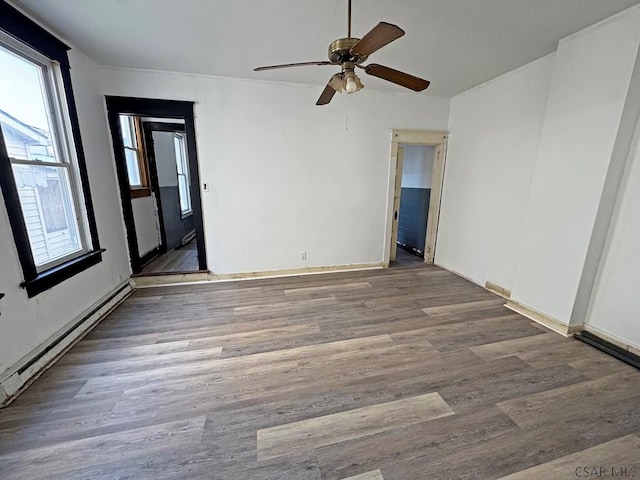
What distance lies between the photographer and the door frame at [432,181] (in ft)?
13.5

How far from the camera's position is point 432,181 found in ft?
14.9

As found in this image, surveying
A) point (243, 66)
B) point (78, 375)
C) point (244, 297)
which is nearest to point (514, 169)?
point (243, 66)

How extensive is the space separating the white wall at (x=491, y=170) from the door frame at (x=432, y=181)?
0.39 ft

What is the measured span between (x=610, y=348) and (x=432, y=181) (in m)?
3.03

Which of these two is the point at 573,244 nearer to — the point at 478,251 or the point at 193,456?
the point at 478,251

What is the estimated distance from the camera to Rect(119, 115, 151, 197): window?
165 inches

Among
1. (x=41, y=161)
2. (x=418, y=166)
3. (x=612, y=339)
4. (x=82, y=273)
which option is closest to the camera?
(x=41, y=161)

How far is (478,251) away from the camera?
3795mm

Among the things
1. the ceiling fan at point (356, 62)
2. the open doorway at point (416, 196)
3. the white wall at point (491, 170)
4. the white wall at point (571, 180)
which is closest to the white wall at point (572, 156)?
the white wall at point (571, 180)

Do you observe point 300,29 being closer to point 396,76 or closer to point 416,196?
point 396,76

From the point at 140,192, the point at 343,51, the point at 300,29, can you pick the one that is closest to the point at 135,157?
the point at 140,192

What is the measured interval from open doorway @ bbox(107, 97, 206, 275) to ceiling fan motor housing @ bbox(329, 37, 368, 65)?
246 cm

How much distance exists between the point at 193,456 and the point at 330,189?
11.0 ft

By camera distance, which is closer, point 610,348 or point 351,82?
point 351,82
